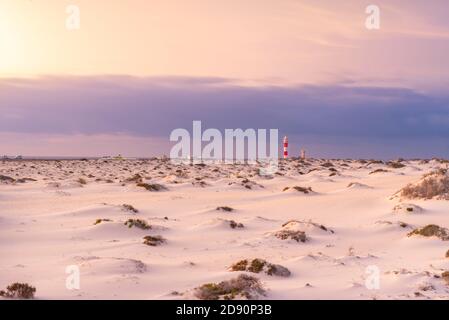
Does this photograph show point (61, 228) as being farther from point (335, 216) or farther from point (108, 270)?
point (335, 216)

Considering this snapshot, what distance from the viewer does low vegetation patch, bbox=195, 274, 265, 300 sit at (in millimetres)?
8732

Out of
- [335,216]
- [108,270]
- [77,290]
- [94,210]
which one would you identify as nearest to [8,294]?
[77,290]

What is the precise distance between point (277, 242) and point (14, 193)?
15.7 metres

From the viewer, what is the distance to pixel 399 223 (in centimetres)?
1648

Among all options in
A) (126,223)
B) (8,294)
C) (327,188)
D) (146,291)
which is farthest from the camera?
(327,188)

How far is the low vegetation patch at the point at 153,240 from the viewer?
44.9ft

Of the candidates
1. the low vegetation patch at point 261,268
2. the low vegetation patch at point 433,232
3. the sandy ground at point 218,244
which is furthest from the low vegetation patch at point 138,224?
the low vegetation patch at point 433,232

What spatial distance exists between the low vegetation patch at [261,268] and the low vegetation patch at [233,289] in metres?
1.12

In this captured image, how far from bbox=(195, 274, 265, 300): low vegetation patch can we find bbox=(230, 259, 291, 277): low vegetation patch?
112 cm

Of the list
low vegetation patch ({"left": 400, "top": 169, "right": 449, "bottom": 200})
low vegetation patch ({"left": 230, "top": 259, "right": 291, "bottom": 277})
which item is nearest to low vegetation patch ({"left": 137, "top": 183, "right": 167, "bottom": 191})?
low vegetation patch ({"left": 400, "top": 169, "right": 449, "bottom": 200})

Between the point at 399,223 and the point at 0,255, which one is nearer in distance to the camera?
the point at 0,255

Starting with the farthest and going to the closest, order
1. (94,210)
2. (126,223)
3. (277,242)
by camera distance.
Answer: (94,210), (126,223), (277,242)

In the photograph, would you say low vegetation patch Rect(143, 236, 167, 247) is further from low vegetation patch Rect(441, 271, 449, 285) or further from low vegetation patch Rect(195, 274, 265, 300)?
low vegetation patch Rect(441, 271, 449, 285)

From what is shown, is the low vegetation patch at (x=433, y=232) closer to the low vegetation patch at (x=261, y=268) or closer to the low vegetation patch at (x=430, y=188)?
the low vegetation patch at (x=261, y=268)
